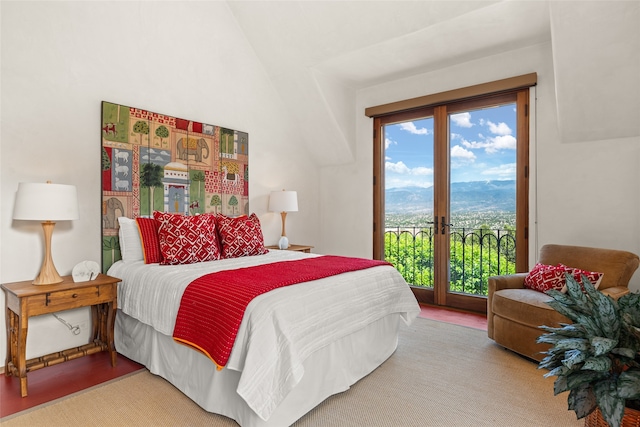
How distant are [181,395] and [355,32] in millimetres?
3327

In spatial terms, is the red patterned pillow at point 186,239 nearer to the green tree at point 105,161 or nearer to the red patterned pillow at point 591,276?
the green tree at point 105,161

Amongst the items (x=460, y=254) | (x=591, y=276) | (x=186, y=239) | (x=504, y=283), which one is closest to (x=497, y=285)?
(x=504, y=283)

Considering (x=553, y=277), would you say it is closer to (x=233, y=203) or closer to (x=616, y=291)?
(x=616, y=291)

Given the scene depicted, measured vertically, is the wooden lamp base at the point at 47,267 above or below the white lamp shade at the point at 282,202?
below

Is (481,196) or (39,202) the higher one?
(481,196)

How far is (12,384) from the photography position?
2225 mm

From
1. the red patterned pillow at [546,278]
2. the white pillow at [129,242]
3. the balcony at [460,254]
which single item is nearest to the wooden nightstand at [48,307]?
the white pillow at [129,242]

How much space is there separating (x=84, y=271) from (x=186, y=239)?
699 millimetres

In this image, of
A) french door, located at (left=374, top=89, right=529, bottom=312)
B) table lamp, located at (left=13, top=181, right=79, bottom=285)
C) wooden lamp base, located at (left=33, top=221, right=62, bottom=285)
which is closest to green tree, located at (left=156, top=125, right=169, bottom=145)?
table lamp, located at (left=13, top=181, right=79, bottom=285)

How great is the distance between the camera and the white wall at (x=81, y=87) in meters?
2.41

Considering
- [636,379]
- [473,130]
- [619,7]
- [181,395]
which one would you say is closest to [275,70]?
[473,130]

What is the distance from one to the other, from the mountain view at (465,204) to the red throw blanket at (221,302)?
2261mm

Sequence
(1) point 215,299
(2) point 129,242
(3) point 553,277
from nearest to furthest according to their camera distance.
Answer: (1) point 215,299, (3) point 553,277, (2) point 129,242

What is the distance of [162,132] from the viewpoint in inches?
126
